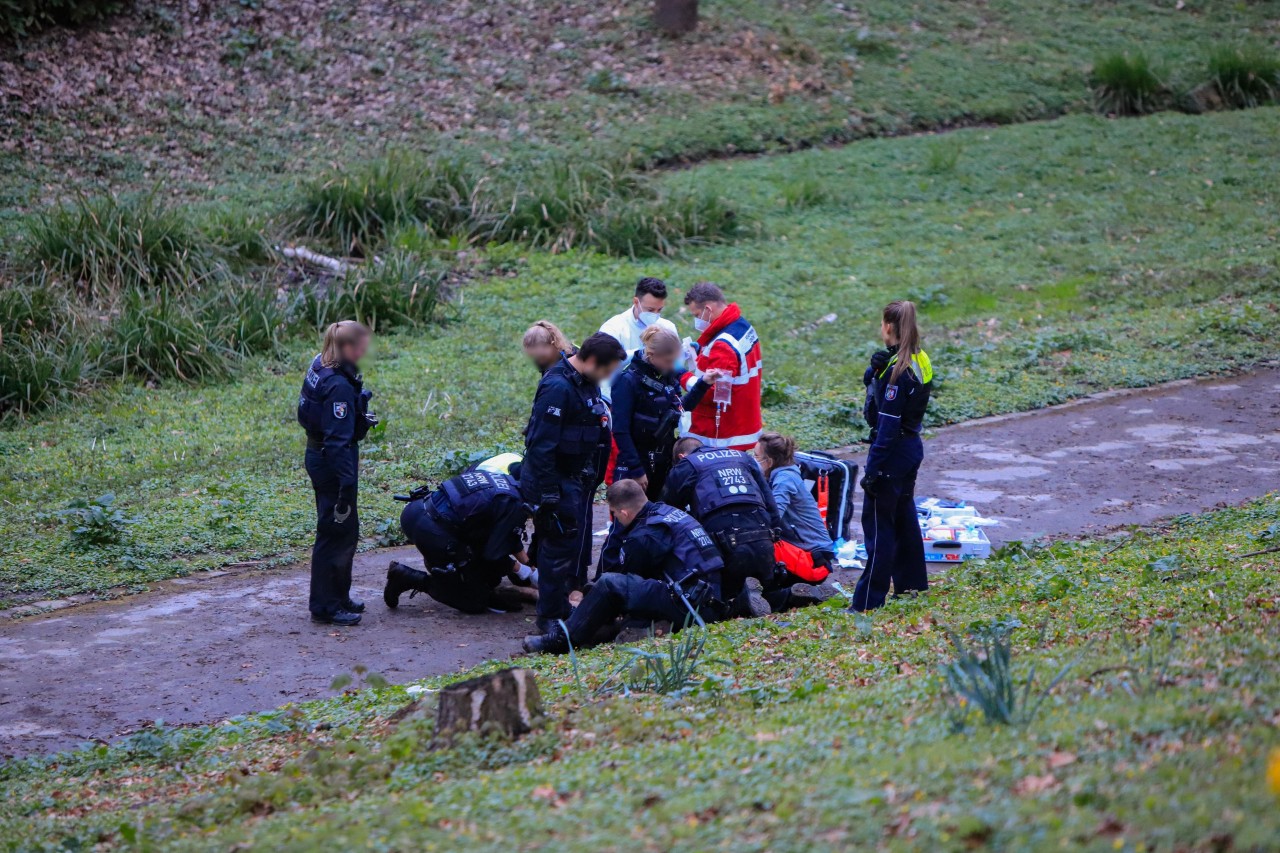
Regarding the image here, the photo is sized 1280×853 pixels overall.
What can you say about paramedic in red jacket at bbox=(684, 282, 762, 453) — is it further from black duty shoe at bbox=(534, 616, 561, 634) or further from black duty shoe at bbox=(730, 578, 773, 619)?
black duty shoe at bbox=(534, 616, 561, 634)

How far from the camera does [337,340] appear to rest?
7105 mm

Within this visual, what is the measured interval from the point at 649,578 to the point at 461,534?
1.20 meters

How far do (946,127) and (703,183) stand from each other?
5497 mm

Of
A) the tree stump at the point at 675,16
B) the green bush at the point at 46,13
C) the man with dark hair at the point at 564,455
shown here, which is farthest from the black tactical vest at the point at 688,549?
the tree stump at the point at 675,16

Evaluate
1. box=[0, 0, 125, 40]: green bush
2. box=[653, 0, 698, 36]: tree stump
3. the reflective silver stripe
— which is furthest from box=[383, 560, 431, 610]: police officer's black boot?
box=[653, 0, 698, 36]: tree stump

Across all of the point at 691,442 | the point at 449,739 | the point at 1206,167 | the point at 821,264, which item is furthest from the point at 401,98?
the point at 449,739

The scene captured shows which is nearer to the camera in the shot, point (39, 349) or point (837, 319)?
point (39, 349)

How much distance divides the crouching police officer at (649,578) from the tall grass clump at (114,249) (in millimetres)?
8355

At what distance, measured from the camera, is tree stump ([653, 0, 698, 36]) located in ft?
74.5

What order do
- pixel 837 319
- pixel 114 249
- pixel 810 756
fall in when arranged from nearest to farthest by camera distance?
pixel 810 756, pixel 114 249, pixel 837 319

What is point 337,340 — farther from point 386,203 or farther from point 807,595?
point 386,203

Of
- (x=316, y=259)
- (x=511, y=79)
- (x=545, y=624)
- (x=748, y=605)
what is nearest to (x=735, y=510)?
(x=748, y=605)

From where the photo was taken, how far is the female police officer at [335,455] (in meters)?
7.12

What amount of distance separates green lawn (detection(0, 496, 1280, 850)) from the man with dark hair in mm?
627
